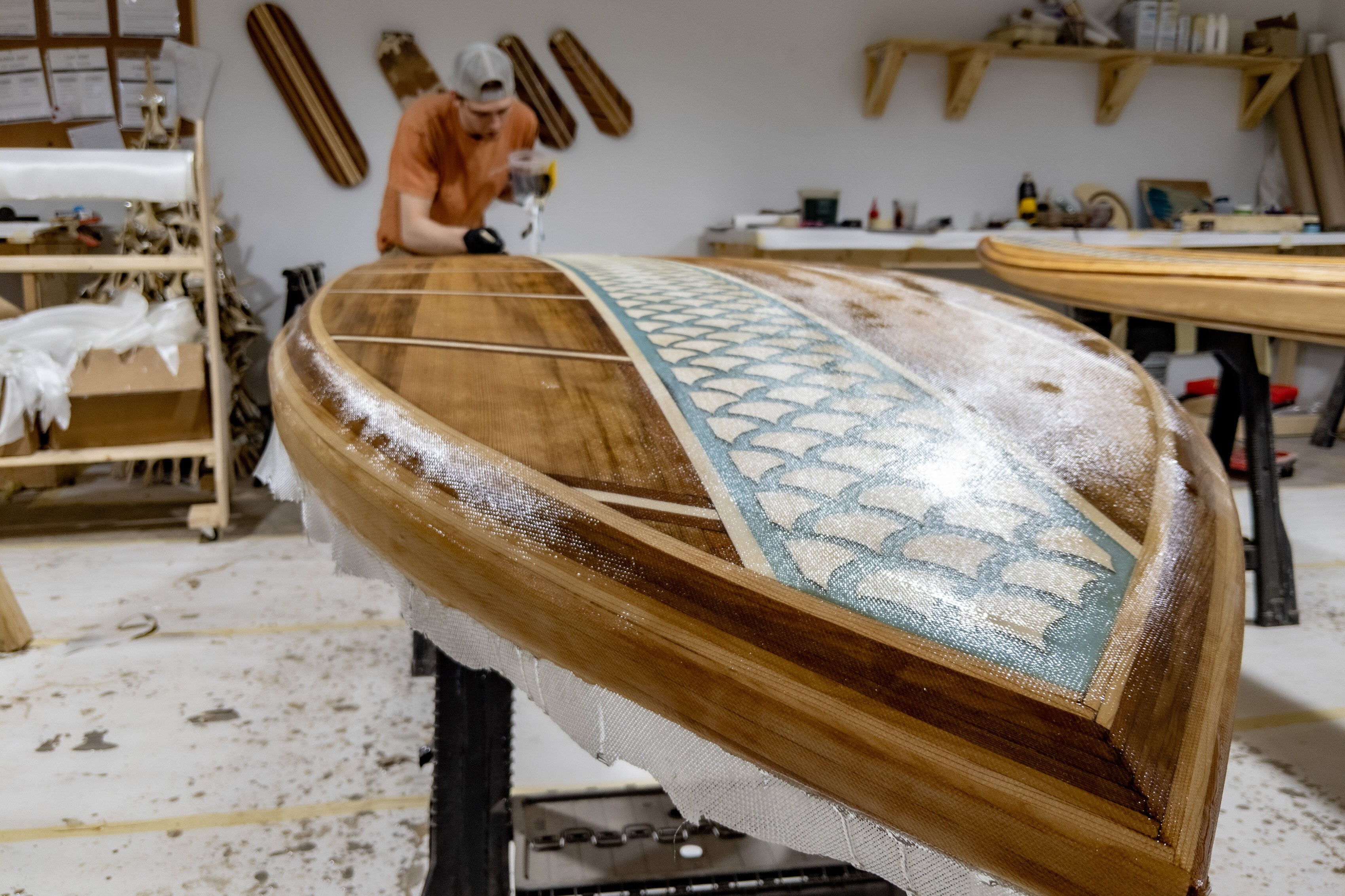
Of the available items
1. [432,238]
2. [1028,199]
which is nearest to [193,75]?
[432,238]

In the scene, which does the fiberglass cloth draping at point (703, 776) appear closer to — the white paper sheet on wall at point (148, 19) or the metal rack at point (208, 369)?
the metal rack at point (208, 369)

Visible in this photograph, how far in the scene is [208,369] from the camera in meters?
2.58

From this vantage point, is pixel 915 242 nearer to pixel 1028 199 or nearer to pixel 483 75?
pixel 1028 199

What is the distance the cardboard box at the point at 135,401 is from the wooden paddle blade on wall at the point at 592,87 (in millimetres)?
2282

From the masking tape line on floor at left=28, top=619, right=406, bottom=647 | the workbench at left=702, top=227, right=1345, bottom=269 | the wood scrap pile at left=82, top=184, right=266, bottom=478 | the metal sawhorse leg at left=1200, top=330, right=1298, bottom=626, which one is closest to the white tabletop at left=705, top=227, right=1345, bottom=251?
the workbench at left=702, top=227, right=1345, bottom=269

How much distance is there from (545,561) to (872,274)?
1.24 meters

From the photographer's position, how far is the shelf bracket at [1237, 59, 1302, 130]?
479 centimetres

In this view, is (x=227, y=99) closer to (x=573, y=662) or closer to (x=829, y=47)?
(x=829, y=47)

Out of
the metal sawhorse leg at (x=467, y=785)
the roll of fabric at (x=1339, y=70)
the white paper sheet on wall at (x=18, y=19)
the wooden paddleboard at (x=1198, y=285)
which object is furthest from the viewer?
the roll of fabric at (x=1339, y=70)

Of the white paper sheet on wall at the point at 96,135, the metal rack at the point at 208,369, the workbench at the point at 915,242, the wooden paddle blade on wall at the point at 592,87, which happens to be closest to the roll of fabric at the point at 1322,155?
the workbench at the point at 915,242

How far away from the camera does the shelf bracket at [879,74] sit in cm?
425

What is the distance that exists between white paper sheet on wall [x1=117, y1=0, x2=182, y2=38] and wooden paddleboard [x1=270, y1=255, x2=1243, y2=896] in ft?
11.9

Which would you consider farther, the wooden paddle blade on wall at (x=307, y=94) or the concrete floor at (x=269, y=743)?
the wooden paddle blade on wall at (x=307, y=94)

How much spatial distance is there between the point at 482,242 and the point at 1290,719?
2.08 m
